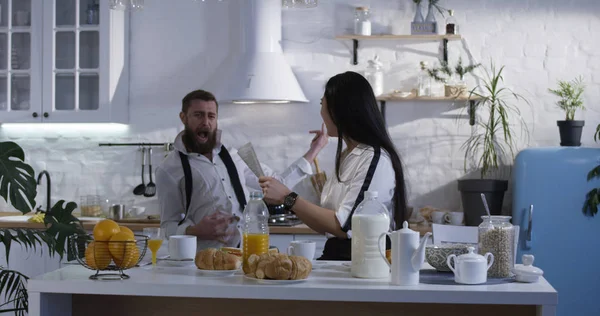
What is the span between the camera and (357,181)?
3.05 meters

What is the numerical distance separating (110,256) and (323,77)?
3353mm

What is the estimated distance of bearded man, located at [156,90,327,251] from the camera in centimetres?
405

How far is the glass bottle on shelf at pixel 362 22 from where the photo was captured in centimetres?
559

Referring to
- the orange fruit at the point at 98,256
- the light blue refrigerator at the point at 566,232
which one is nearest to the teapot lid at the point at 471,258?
the orange fruit at the point at 98,256

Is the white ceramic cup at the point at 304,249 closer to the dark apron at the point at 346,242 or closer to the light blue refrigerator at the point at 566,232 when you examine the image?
the dark apron at the point at 346,242

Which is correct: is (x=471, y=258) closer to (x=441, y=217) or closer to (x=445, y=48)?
(x=441, y=217)

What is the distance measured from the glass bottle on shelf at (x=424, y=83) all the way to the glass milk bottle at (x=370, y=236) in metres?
2.99

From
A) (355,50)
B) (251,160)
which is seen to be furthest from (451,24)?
(251,160)

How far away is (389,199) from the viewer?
310 cm

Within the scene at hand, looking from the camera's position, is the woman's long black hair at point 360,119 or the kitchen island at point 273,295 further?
the woman's long black hair at point 360,119

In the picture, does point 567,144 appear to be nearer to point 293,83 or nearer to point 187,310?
point 293,83

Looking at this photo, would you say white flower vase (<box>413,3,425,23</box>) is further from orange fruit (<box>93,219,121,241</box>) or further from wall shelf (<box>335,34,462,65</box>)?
orange fruit (<box>93,219,121,241</box>)

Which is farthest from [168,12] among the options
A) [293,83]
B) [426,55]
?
[426,55]

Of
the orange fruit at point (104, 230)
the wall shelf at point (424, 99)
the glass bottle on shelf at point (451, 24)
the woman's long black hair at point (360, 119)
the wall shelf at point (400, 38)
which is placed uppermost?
the glass bottle on shelf at point (451, 24)
